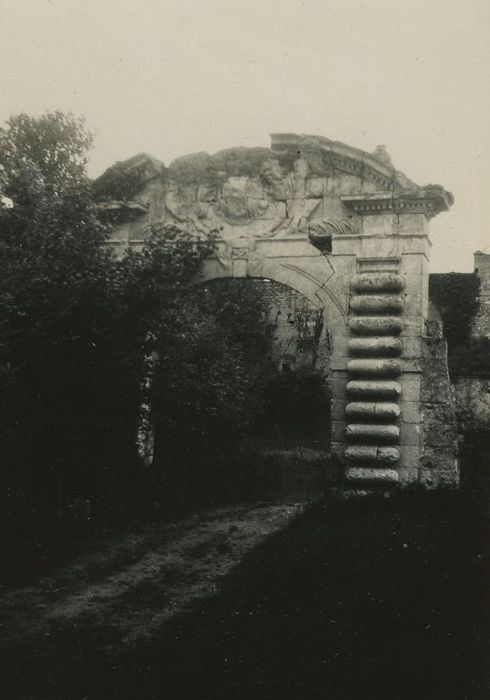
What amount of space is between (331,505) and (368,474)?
22.8 inches

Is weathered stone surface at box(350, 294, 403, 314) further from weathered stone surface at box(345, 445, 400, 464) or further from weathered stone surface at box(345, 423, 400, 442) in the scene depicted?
weathered stone surface at box(345, 445, 400, 464)

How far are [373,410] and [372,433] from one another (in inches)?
10.3

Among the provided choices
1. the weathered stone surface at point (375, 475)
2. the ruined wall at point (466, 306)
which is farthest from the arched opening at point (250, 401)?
the ruined wall at point (466, 306)

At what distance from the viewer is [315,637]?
5.51 meters

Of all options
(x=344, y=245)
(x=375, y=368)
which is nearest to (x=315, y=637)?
(x=375, y=368)

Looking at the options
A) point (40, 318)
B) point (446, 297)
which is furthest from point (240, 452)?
point (446, 297)

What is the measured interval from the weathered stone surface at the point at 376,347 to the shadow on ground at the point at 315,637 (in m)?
2.26

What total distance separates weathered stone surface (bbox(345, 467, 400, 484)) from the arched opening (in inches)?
17.4

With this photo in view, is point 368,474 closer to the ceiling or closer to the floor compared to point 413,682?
closer to the ceiling

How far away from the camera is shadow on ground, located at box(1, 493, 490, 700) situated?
4.75 meters

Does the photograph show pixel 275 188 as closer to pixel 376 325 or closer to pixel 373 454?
pixel 376 325

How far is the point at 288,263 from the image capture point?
32.5ft

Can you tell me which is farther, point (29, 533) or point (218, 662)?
point (29, 533)

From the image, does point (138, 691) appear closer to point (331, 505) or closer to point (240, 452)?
point (331, 505)
